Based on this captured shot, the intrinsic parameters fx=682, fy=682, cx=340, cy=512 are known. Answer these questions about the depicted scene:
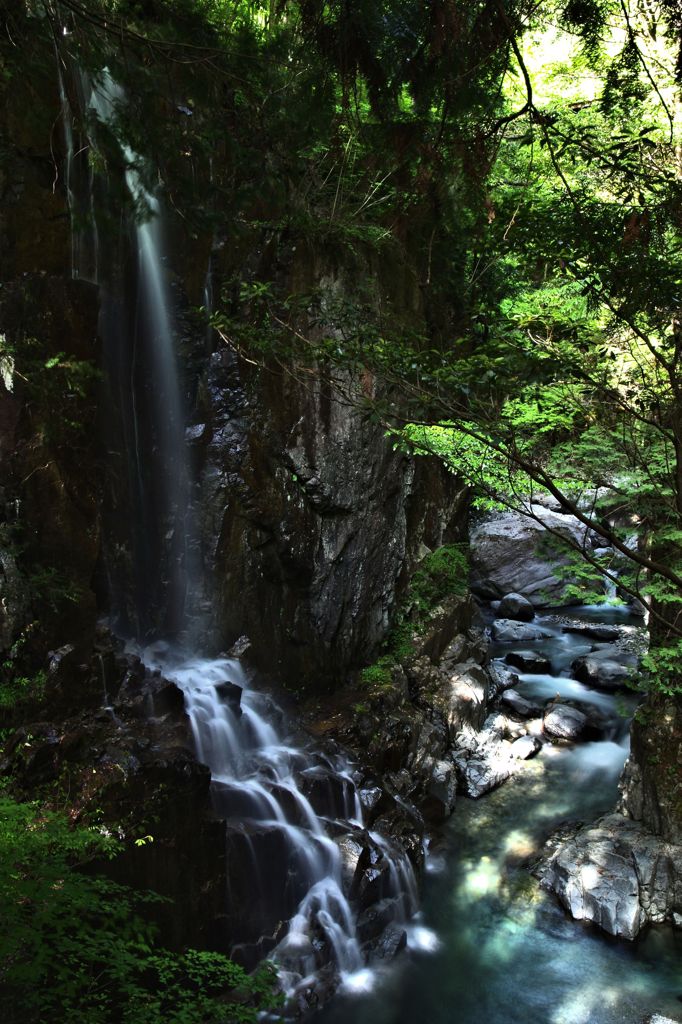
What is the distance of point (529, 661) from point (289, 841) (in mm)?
7767

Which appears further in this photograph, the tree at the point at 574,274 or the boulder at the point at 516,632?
the boulder at the point at 516,632

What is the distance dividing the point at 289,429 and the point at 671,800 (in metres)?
7.06

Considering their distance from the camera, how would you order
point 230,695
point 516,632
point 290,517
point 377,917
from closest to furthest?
point 377,917
point 230,695
point 290,517
point 516,632

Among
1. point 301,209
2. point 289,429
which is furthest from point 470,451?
point 301,209

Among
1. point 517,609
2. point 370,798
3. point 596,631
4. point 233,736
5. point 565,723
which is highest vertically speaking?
point 517,609

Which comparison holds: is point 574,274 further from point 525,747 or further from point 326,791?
point 525,747

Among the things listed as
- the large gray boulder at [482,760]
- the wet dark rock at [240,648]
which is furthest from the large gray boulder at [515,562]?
the wet dark rock at [240,648]

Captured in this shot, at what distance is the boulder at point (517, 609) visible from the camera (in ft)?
55.8

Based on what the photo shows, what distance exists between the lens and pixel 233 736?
Result: 8.91 metres

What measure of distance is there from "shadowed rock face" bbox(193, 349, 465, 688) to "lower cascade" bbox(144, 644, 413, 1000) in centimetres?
Result: 119

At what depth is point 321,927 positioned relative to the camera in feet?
24.6

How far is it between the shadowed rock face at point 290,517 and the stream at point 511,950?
10.8 ft

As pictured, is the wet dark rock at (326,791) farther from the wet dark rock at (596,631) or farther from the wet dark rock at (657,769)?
the wet dark rock at (596,631)

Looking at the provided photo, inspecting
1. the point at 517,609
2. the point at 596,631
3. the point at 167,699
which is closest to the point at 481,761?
the point at 167,699
